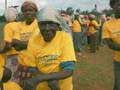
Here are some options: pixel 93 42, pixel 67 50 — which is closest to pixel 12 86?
pixel 67 50

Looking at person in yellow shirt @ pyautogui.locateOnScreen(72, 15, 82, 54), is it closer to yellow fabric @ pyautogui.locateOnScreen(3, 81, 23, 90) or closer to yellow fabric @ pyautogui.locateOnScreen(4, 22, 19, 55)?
yellow fabric @ pyautogui.locateOnScreen(4, 22, 19, 55)

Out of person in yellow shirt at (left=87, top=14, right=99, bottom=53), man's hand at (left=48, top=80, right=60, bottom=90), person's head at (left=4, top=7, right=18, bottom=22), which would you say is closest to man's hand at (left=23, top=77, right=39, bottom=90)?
man's hand at (left=48, top=80, right=60, bottom=90)

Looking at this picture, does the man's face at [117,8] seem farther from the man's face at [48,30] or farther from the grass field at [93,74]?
the grass field at [93,74]

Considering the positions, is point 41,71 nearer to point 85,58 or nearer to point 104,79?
point 104,79

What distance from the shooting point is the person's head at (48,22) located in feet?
12.6

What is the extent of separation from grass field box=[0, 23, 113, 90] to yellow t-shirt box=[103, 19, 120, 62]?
2.33 metres

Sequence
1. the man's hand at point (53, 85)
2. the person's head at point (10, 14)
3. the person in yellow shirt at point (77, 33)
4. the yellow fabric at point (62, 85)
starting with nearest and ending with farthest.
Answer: the man's hand at point (53, 85) → the yellow fabric at point (62, 85) → the person's head at point (10, 14) → the person in yellow shirt at point (77, 33)

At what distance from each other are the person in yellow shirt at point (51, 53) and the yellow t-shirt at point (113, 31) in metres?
2.25

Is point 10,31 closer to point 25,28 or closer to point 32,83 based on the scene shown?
point 25,28

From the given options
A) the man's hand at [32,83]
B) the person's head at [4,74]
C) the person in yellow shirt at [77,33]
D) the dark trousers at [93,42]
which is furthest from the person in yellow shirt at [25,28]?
the dark trousers at [93,42]

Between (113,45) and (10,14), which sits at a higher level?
(10,14)

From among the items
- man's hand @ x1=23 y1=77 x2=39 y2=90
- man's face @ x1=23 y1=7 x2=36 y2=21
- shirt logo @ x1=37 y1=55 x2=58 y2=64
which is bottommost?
man's hand @ x1=23 y1=77 x2=39 y2=90

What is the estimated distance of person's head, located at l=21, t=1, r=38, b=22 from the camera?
19.7ft

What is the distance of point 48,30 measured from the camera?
3.90 meters
